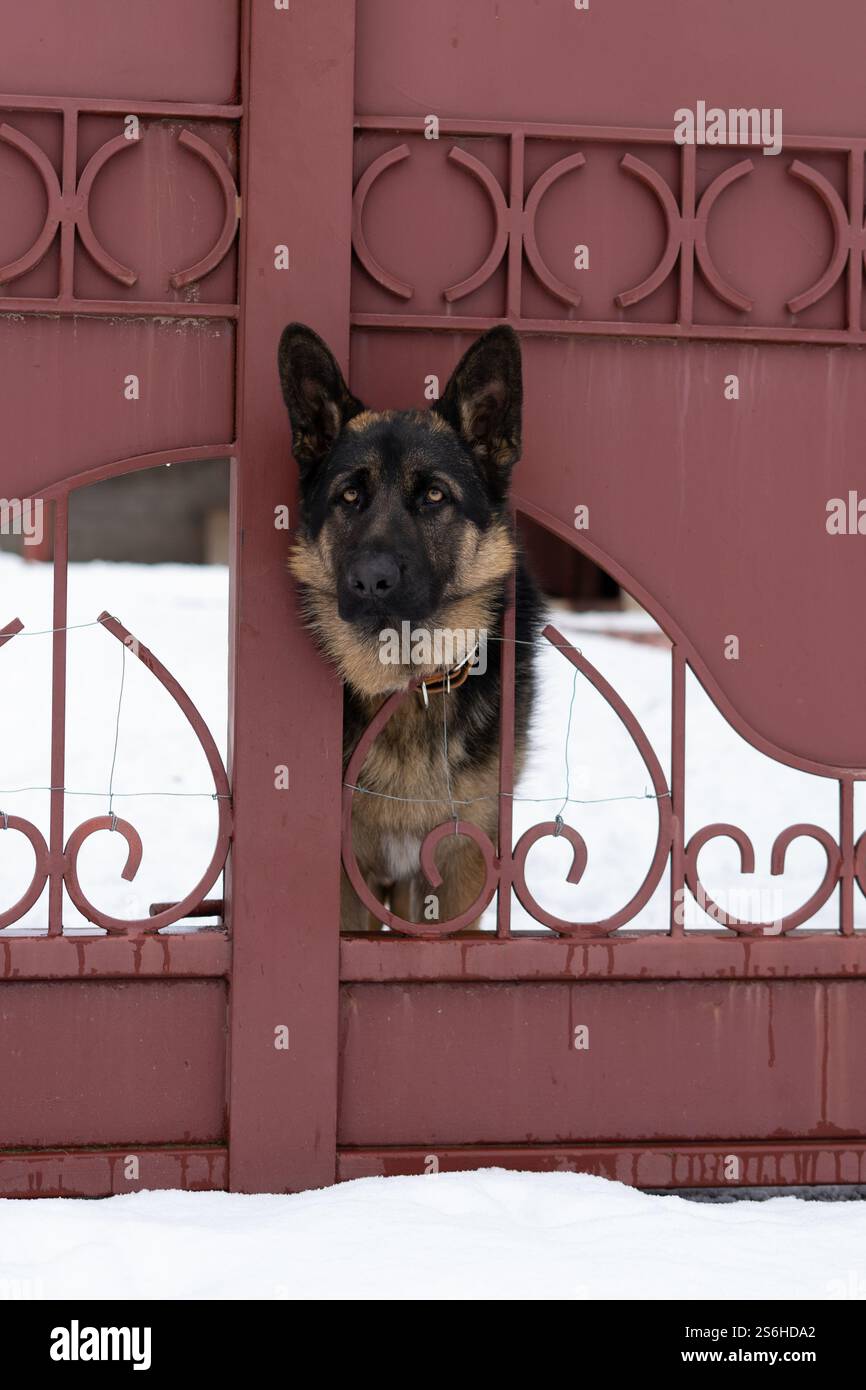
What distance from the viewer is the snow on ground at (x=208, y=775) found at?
19.9ft

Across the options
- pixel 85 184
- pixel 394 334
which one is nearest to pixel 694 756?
pixel 394 334

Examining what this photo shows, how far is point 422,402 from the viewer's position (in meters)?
3.72

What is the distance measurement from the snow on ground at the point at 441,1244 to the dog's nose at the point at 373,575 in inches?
62.2

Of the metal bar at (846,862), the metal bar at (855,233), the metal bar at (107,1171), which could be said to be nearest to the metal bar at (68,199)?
the metal bar at (855,233)

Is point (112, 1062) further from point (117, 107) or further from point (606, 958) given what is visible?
point (117, 107)

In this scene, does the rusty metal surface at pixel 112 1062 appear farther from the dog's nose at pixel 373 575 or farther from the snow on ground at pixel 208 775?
the dog's nose at pixel 373 575

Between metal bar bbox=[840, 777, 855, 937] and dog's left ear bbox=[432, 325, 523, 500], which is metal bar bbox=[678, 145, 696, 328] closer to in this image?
dog's left ear bbox=[432, 325, 523, 500]

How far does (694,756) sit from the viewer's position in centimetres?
870

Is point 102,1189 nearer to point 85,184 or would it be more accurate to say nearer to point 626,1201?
point 626,1201

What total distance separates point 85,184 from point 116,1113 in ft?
8.20

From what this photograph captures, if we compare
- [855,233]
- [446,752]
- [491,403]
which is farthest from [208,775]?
[855,233]

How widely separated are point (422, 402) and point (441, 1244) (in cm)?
224
